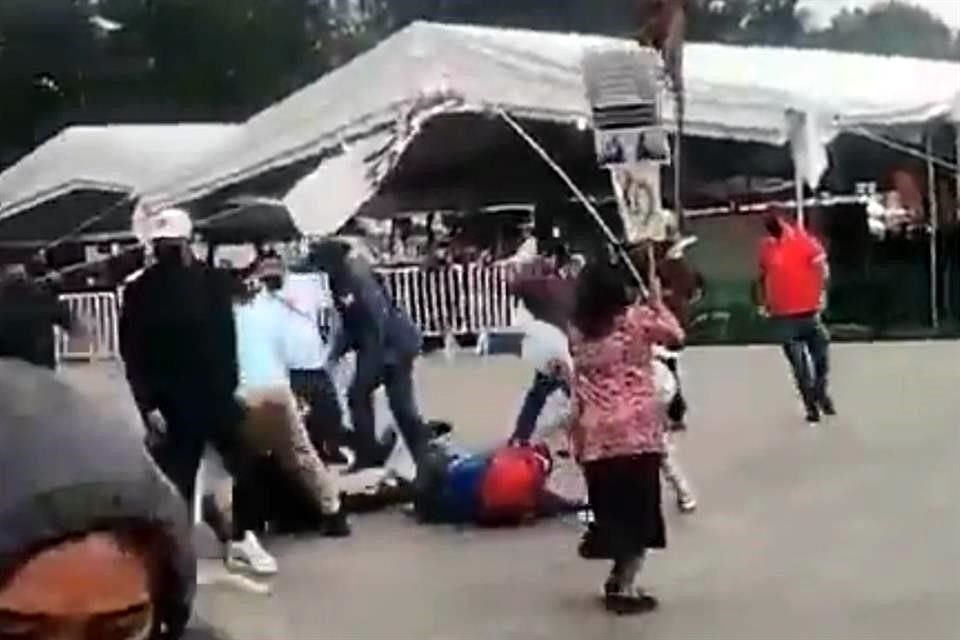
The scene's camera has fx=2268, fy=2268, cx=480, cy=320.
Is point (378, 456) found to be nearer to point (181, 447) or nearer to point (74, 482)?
point (181, 447)

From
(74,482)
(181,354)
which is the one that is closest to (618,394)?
(181,354)

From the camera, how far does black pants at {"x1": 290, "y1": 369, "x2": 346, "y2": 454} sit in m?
1.50

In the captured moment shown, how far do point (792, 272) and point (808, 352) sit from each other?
0.19 feet

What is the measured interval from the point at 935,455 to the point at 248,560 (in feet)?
1.64

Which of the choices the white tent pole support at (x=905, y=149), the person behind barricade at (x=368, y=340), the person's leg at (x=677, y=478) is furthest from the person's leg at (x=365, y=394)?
the white tent pole support at (x=905, y=149)

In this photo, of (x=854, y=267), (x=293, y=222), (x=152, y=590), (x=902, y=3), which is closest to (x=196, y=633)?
(x=152, y=590)

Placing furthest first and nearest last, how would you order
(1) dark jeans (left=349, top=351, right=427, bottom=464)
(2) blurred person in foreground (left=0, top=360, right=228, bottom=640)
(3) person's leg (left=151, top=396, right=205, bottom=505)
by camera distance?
1. (1) dark jeans (left=349, top=351, right=427, bottom=464)
2. (3) person's leg (left=151, top=396, right=205, bottom=505)
3. (2) blurred person in foreground (left=0, top=360, right=228, bottom=640)

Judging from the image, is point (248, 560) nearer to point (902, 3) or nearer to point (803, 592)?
point (803, 592)

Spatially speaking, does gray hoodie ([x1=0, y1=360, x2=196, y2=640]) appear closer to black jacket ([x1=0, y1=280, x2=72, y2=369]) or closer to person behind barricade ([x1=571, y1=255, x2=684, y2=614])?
black jacket ([x1=0, y1=280, x2=72, y2=369])

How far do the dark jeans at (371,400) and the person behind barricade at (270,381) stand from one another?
1.5 inches

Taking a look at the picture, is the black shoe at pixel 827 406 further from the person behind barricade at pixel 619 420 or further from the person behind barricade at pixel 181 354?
the person behind barricade at pixel 181 354

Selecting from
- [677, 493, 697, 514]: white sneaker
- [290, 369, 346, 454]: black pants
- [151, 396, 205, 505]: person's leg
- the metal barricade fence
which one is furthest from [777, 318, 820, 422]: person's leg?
[151, 396, 205, 505]: person's leg

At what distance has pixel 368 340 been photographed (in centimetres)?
150

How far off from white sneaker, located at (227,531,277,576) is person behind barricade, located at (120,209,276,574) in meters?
0.04
